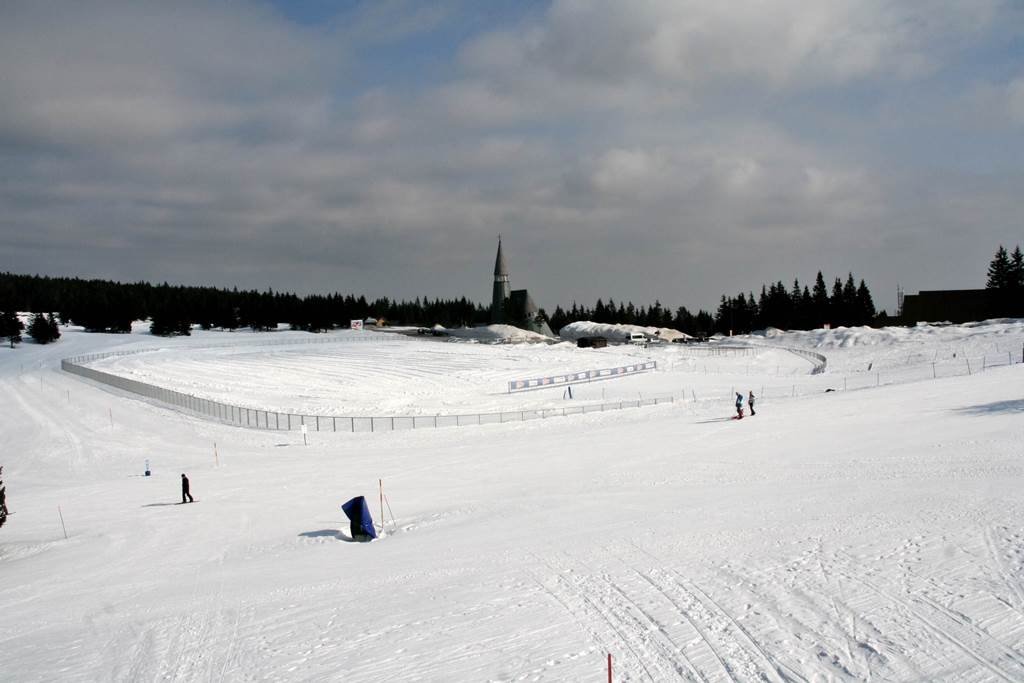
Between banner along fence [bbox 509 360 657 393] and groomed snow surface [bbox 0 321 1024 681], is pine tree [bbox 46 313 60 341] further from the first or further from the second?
banner along fence [bbox 509 360 657 393]

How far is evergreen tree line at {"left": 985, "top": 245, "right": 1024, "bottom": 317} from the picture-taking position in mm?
88787

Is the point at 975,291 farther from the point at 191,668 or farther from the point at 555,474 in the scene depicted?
the point at 191,668

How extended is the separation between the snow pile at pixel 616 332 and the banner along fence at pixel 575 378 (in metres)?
43.4

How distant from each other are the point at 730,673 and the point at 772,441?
63.0 ft

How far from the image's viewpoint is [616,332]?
113938mm

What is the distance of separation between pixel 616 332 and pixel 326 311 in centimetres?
5187

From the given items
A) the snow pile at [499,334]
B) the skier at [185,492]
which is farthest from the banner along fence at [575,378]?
the snow pile at [499,334]

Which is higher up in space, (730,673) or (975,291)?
(975,291)

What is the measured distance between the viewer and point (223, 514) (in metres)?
20.9

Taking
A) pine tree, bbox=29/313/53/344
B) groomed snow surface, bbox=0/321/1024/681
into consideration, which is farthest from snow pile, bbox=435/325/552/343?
groomed snow surface, bbox=0/321/1024/681

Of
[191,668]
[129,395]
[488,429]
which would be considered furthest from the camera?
[129,395]

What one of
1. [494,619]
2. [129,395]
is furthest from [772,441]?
[129,395]

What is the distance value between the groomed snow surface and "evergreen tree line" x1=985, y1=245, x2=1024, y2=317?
63308 millimetres

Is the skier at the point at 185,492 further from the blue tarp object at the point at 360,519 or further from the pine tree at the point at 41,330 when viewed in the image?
the pine tree at the point at 41,330
